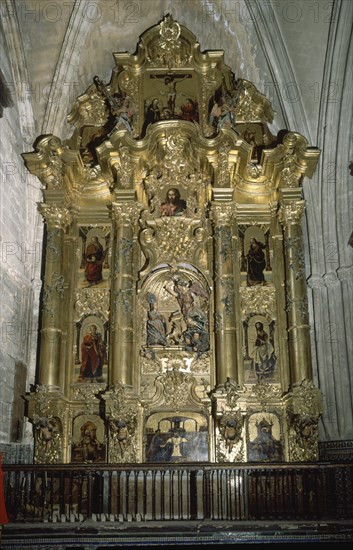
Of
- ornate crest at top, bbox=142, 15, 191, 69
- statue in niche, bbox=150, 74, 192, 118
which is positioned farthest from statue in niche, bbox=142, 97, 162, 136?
ornate crest at top, bbox=142, 15, 191, 69

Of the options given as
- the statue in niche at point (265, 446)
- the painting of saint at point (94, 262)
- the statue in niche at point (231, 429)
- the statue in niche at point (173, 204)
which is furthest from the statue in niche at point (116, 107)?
the statue in niche at point (265, 446)

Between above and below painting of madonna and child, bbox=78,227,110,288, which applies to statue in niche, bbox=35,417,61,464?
below

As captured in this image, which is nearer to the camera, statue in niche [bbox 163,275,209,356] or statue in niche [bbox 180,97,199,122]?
statue in niche [bbox 163,275,209,356]

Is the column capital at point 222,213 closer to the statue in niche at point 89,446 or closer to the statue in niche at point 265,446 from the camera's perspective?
the statue in niche at point 265,446

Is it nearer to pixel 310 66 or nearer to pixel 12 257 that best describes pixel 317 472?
pixel 12 257

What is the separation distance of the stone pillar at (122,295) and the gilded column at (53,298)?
100 cm

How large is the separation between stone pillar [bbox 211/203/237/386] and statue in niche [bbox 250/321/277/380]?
0.57 meters

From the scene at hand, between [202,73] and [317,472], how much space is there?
29.5 ft

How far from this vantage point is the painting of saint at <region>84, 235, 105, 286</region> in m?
14.0

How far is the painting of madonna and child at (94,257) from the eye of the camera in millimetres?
14000

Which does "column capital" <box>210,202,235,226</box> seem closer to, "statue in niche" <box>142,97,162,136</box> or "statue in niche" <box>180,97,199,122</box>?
"statue in niche" <box>180,97,199,122</box>

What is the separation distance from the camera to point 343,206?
14016mm

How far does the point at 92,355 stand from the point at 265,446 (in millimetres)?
3670

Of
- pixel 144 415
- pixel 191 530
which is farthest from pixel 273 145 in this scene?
pixel 191 530
